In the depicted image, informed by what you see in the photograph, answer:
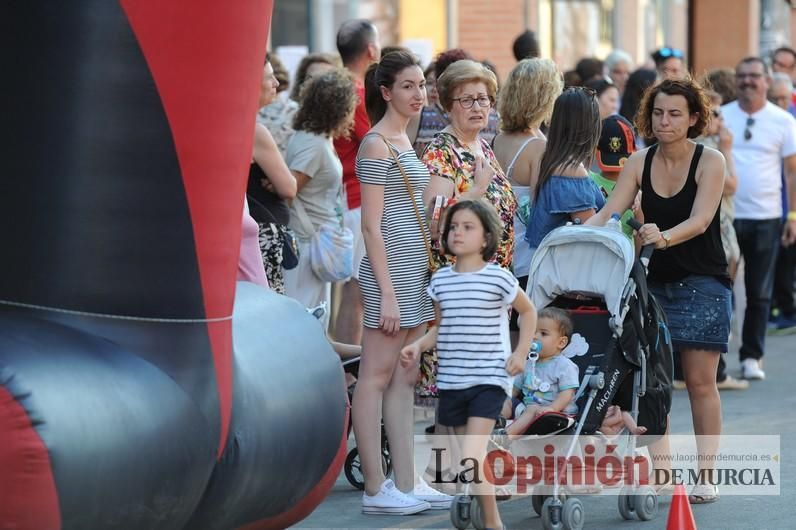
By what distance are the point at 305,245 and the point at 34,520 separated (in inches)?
172

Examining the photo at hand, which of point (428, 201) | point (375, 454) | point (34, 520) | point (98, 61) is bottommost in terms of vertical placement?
point (375, 454)

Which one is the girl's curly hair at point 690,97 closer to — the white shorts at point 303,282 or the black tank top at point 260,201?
the black tank top at point 260,201

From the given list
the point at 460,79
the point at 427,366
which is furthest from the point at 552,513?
the point at 460,79

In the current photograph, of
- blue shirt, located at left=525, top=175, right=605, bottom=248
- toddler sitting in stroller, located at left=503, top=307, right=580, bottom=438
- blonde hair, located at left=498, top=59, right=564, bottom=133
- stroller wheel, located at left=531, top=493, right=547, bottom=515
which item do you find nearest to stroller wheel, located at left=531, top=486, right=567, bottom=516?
stroller wheel, located at left=531, top=493, right=547, bottom=515

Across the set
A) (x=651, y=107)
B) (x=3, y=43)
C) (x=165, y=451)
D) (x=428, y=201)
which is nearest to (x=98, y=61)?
(x=3, y=43)

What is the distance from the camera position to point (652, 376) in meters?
6.39

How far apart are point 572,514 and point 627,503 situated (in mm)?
434

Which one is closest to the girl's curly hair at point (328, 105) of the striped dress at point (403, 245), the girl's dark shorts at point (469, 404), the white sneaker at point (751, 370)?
the striped dress at point (403, 245)

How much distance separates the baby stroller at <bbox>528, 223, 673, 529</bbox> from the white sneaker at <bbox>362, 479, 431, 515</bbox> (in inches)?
21.0

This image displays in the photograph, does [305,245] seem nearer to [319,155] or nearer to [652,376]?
[319,155]

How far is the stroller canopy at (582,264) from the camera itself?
6.33m

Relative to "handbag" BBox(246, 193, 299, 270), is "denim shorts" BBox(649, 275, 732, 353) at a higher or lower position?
lower

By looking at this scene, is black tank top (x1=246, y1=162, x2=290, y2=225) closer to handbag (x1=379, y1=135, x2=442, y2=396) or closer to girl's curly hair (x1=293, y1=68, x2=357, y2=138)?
girl's curly hair (x1=293, y1=68, x2=357, y2=138)

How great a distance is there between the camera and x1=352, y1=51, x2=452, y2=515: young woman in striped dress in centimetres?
642
